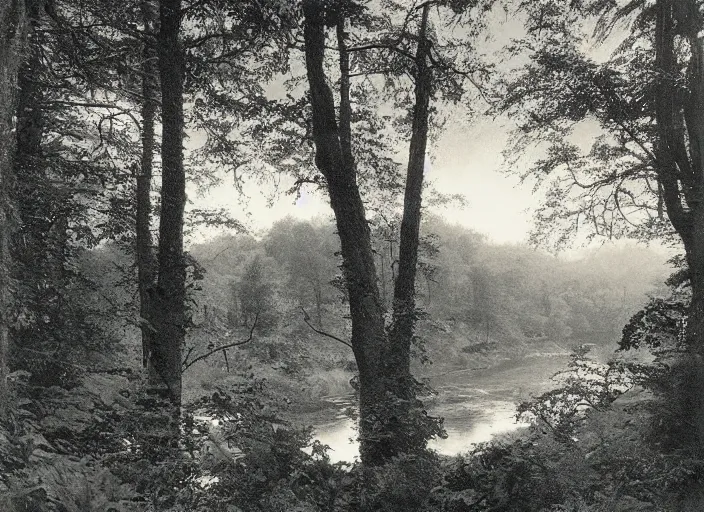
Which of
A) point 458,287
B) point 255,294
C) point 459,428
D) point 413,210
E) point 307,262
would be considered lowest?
point 459,428

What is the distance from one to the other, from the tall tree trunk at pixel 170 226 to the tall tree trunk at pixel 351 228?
160 centimetres

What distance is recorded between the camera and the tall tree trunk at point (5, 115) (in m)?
2.39

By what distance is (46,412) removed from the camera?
138 inches

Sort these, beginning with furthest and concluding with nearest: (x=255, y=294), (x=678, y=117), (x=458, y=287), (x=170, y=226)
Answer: (x=458, y=287) < (x=255, y=294) < (x=678, y=117) < (x=170, y=226)

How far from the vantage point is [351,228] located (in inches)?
220

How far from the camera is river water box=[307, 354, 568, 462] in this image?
1393 centimetres

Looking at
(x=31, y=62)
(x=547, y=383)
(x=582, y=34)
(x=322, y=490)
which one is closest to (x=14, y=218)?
(x=31, y=62)

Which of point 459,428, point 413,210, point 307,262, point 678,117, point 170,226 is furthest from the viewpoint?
point 307,262

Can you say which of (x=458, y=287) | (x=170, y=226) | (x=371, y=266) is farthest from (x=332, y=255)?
(x=458, y=287)

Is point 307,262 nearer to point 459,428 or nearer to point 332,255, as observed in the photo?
point 459,428

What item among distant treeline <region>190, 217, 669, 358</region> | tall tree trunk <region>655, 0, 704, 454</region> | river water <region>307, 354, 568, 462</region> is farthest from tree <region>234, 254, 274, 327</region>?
tall tree trunk <region>655, 0, 704, 454</region>

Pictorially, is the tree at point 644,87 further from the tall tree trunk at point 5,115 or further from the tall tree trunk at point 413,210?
the tall tree trunk at point 5,115

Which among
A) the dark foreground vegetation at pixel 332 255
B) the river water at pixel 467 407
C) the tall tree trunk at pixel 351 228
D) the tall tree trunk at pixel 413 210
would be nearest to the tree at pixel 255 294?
the river water at pixel 467 407

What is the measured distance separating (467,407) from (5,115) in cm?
2044
